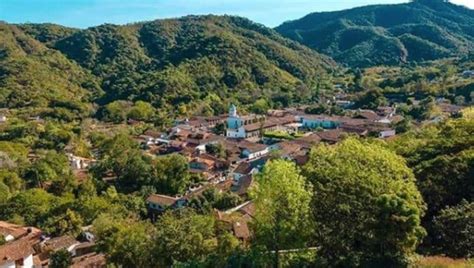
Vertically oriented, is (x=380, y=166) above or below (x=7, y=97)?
above

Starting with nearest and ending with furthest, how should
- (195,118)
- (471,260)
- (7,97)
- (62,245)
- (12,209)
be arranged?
(471,260) < (62,245) < (12,209) < (195,118) < (7,97)

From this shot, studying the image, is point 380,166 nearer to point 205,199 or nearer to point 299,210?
point 299,210

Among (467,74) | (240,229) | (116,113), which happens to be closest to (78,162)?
(116,113)

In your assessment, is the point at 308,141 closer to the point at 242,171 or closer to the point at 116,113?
the point at 242,171

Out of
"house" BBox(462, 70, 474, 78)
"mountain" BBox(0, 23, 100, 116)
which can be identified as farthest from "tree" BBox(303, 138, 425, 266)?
"house" BBox(462, 70, 474, 78)

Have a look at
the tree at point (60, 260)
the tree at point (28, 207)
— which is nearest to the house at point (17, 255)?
the tree at point (60, 260)

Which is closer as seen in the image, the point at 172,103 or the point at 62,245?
the point at 62,245

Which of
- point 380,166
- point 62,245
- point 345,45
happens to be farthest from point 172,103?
point 345,45
